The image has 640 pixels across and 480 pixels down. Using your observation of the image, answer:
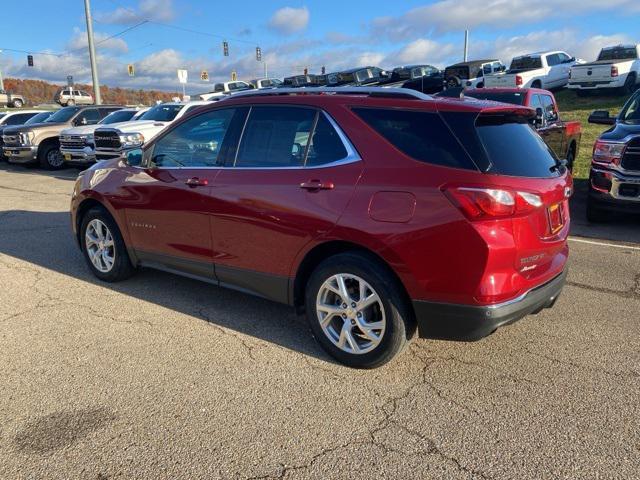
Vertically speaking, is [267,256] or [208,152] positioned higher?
[208,152]

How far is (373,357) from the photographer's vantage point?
139 inches

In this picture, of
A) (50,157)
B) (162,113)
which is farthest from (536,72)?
(50,157)

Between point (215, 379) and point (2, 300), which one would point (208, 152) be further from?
point (2, 300)

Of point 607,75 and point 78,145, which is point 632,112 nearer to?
point 78,145

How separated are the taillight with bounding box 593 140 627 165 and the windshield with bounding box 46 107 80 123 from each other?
1619 centimetres

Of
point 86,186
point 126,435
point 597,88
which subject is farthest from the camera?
point 597,88

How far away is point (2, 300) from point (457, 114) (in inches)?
171

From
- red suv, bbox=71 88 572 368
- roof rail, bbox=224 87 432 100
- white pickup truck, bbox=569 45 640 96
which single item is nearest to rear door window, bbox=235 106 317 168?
red suv, bbox=71 88 572 368

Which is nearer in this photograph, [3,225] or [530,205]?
[530,205]

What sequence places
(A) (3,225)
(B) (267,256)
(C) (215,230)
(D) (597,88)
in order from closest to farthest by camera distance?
1. (B) (267,256)
2. (C) (215,230)
3. (A) (3,225)
4. (D) (597,88)

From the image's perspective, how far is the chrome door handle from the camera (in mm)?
3545

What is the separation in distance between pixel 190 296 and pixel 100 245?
1150 mm

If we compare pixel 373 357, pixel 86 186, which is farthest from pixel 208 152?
pixel 373 357

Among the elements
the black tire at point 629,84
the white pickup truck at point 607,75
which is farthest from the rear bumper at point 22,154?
the black tire at point 629,84
